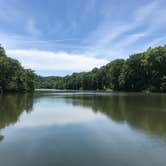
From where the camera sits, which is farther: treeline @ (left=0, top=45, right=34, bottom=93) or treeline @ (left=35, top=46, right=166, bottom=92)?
treeline @ (left=35, top=46, right=166, bottom=92)

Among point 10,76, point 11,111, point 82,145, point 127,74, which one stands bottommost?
point 82,145

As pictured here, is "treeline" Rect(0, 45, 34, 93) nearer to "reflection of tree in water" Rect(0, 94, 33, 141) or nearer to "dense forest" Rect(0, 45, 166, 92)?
"dense forest" Rect(0, 45, 166, 92)

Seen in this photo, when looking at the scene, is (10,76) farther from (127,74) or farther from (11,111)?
(11,111)

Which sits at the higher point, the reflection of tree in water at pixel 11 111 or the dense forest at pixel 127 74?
the dense forest at pixel 127 74

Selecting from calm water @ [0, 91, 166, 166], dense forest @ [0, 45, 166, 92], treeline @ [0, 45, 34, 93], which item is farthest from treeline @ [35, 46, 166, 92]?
calm water @ [0, 91, 166, 166]

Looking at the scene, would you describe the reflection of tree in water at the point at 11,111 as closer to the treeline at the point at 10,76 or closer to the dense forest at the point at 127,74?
the treeline at the point at 10,76

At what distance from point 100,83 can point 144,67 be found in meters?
39.9

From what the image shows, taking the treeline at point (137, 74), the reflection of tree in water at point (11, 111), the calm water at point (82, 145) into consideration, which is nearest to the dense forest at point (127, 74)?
the treeline at point (137, 74)

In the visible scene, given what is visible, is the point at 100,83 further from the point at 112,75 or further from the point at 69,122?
the point at 69,122

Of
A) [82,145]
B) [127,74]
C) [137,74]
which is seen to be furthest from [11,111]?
[127,74]

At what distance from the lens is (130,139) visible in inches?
382

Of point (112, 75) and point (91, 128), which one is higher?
point (112, 75)

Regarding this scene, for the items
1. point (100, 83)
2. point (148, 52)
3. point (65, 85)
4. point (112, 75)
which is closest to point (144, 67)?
point (148, 52)

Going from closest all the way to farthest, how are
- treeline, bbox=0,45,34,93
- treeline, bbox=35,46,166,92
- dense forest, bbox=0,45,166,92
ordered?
treeline, bbox=0,45,34,93 < dense forest, bbox=0,45,166,92 < treeline, bbox=35,46,166,92
